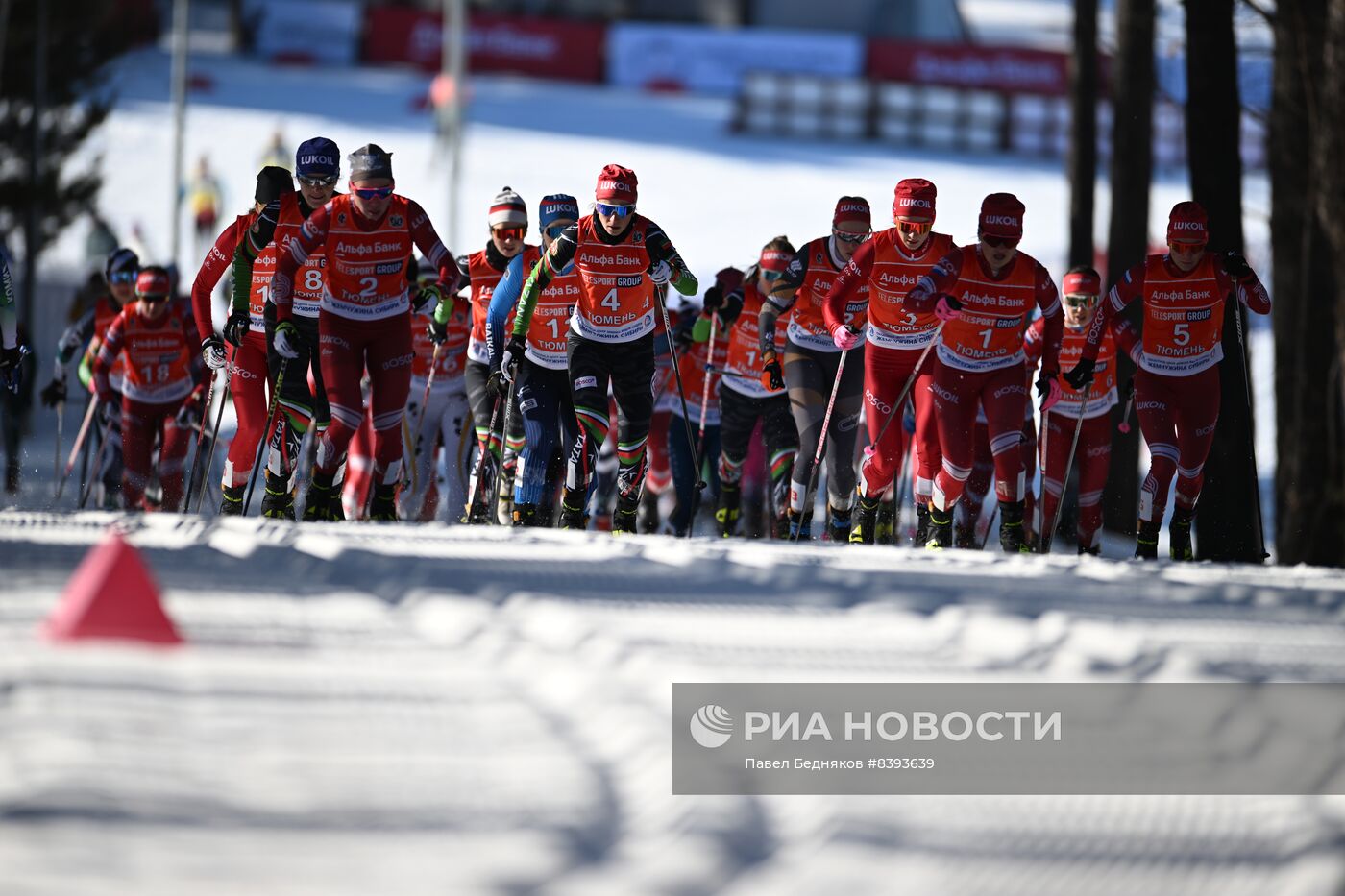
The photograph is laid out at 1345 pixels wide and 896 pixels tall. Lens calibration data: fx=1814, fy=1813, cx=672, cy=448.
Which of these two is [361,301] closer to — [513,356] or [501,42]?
[513,356]

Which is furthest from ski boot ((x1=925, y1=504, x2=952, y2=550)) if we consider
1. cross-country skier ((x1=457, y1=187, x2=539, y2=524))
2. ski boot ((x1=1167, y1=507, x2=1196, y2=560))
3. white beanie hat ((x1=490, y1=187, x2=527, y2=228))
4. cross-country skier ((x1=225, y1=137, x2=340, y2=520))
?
cross-country skier ((x1=225, y1=137, x2=340, y2=520))

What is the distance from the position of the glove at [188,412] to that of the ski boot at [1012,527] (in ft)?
19.2

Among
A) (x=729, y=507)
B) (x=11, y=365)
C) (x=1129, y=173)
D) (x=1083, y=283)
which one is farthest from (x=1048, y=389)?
(x=1129, y=173)

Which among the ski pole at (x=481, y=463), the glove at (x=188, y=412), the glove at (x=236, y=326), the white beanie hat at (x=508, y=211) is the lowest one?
the ski pole at (x=481, y=463)

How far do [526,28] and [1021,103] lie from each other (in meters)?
15.5

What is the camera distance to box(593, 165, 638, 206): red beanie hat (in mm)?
10047

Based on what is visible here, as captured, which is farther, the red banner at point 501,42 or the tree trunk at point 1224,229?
the red banner at point 501,42

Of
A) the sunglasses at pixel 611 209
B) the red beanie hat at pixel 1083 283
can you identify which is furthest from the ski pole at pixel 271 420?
the red beanie hat at pixel 1083 283

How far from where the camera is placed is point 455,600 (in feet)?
21.1

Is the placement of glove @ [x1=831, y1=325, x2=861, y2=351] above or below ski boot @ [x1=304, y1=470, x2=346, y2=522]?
above

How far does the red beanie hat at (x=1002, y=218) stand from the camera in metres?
10.5

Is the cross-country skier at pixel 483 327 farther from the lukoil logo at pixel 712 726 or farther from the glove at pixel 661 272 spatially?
the lukoil logo at pixel 712 726

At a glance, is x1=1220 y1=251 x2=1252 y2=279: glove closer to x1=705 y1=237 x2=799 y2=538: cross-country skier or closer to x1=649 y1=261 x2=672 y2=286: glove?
x1=705 y1=237 x2=799 y2=538: cross-country skier

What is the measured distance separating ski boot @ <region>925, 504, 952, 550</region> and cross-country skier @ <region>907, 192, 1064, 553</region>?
10 mm
